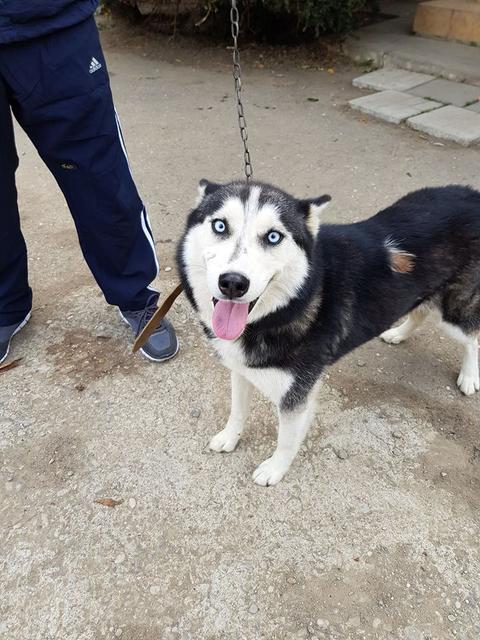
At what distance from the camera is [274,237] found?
6.35ft

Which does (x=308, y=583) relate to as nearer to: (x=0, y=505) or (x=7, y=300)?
(x=0, y=505)

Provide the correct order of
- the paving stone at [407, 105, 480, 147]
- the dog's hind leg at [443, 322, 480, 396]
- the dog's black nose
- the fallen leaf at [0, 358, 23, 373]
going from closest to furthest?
the dog's black nose → the dog's hind leg at [443, 322, 480, 396] → the fallen leaf at [0, 358, 23, 373] → the paving stone at [407, 105, 480, 147]

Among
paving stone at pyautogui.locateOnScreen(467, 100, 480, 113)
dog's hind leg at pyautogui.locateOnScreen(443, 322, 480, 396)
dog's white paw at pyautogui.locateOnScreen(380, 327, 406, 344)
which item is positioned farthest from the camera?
paving stone at pyautogui.locateOnScreen(467, 100, 480, 113)

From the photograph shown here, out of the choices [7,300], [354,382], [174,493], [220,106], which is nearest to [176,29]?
[220,106]

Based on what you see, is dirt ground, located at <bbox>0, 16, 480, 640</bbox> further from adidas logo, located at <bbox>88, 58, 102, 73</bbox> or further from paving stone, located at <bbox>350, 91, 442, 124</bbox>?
paving stone, located at <bbox>350, 91, 442, 124</bbox>

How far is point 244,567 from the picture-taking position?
2.16m

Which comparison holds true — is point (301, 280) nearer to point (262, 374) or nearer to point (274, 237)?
point (274, 237)

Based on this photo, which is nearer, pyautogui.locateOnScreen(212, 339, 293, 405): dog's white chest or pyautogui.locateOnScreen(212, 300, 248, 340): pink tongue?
pyautogui.locateOnScreen(212, 300, 248, 340): pink tongue

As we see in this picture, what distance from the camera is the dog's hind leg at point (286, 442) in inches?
90.9

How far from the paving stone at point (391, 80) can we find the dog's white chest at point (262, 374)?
5785mm

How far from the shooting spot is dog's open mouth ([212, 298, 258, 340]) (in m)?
1.96

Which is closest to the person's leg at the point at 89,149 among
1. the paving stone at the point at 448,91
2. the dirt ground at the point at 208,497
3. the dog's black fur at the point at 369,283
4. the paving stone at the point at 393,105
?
the dirt ground at the point at 208,497

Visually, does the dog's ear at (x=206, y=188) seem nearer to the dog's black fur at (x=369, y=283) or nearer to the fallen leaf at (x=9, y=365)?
the dog's black fur at (x=369, y=283)

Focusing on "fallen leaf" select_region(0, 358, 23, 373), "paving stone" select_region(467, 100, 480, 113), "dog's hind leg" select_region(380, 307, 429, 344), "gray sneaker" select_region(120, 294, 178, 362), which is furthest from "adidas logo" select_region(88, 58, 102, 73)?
"paving stone" select_region(467, 100, 480, 113)
